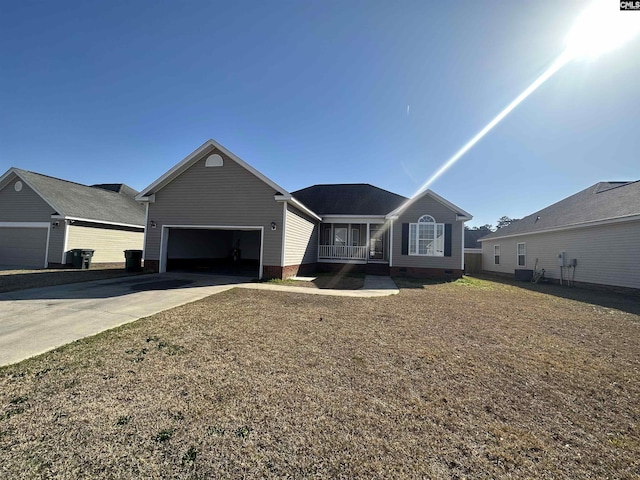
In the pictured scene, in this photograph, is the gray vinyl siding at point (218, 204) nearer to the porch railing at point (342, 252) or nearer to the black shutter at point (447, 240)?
the porch railing at point (342, 252)

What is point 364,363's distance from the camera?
3.81 metres

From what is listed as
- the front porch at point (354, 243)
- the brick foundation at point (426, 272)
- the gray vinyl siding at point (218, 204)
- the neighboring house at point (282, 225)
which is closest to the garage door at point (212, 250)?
the neighboring house at point (282, 225)

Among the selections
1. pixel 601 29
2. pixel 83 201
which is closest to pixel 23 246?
pixel 83 201

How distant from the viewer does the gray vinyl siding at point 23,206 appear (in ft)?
49.0

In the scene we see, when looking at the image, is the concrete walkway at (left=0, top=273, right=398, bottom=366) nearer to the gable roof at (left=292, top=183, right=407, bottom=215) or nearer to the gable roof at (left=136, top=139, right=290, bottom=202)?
the gable roof at (left=136, top=139, right=290, bottom=202)

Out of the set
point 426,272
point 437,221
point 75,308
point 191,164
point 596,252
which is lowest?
point 75,308

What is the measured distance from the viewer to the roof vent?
1190 cm

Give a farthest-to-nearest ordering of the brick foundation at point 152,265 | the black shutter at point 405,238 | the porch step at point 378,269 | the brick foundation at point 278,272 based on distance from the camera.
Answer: the porch step at point 378,269 → the black shutter at point 405,238 → the brick foundation at point 152,265 → the brick foundation at point 278,272

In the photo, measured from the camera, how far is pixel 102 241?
631 inches

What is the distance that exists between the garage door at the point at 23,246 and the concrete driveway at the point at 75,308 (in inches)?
347

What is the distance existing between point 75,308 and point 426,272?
14338 mm

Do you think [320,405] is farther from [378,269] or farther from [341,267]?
[341,267]

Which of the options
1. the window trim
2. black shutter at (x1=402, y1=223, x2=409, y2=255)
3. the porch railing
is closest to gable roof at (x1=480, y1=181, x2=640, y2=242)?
the window trim

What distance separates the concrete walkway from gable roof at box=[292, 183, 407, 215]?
8017 millimetres
